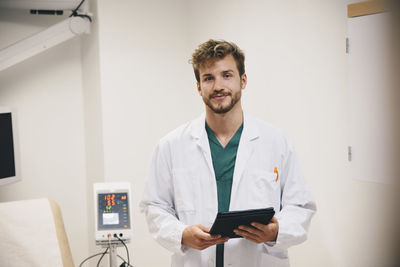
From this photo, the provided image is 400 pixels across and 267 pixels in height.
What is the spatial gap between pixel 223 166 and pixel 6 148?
137cm

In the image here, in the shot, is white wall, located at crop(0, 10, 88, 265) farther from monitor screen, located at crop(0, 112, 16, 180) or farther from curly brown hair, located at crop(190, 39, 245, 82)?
curly brown hair, located at crop(190, 39, 245, 82)

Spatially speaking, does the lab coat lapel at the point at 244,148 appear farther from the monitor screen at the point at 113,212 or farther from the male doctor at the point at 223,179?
the monitor screen at the point at 113,212

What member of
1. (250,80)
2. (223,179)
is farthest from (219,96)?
(250,80)

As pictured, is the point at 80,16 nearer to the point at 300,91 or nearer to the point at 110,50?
the point at 110,50

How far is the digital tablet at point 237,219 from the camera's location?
4.16ft

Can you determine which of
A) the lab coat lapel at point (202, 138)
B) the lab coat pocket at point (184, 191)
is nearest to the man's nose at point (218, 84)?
the lab coat lapel at point (202, 138)

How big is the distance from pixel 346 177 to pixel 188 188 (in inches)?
31.7

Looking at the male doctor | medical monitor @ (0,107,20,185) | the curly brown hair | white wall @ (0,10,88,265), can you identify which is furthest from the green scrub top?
white wall @ (0,10,88,265)

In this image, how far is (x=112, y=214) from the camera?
1.96m

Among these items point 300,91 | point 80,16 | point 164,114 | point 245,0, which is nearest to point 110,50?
point 80,16

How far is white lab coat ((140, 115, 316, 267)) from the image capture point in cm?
150

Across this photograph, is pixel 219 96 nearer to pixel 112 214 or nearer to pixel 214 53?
pixel 214 53

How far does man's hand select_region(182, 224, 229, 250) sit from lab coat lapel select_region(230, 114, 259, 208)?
0.15 metres

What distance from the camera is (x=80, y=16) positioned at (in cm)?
280
